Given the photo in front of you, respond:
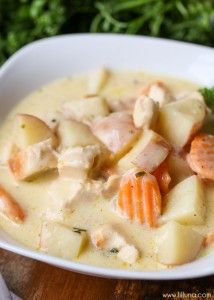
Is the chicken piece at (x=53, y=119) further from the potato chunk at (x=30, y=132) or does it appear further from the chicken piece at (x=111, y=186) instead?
the chicken piece at (x=111, y=186)

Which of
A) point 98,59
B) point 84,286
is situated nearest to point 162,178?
point 84,286

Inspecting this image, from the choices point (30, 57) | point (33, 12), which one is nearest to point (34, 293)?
point (30, 57)

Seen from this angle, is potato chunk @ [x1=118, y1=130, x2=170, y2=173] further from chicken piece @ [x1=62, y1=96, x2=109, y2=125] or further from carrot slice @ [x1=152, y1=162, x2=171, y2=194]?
chicken piece @ [x1=62, y1=96, x2=109, y2=125]

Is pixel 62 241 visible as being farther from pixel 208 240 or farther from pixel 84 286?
pixel 208 240

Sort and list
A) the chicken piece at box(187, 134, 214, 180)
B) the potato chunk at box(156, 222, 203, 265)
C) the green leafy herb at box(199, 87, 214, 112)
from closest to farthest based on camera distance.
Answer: the potato chunk at box(156, 222, 203, 265) → the chicken piece at box(187, 134, 214, 180) → the green leafy herb at box(199, 87, 214, 112)

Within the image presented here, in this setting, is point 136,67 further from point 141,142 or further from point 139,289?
point 139,289

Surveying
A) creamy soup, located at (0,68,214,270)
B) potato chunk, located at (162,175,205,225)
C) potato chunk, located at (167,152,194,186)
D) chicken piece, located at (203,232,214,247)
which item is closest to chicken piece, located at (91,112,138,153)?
creamy soup, located at (0,68,214,270)
